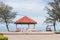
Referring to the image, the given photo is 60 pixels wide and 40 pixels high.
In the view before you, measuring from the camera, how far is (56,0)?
38062mm

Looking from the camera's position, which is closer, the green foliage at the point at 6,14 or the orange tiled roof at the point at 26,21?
the orange tiled roof at the point at 26,21

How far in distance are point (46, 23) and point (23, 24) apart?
32.3 feet

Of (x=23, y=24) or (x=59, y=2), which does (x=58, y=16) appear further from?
(x=23, y=24)

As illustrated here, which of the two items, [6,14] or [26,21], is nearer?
[26,21]

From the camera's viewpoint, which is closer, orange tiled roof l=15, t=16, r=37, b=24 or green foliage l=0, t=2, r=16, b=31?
orange tiled roof l=15, t=16, r=37, b=24

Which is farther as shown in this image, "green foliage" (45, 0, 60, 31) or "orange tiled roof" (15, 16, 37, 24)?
"green foliage" (45, 0, 60, 31)

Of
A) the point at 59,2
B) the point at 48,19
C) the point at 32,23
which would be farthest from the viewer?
the point at 48,19

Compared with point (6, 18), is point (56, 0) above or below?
above

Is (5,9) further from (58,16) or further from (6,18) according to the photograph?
(58,16)

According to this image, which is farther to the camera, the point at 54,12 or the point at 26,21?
the point at 54,12

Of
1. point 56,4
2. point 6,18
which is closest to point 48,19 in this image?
point 56,4

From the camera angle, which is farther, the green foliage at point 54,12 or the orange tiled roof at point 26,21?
the green foliage at point 54,12

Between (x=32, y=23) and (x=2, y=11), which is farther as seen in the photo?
(x=2, y=11)

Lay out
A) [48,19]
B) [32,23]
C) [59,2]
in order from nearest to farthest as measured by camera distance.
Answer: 1. [32,23]
2. [59,2]
3. [48,19]
